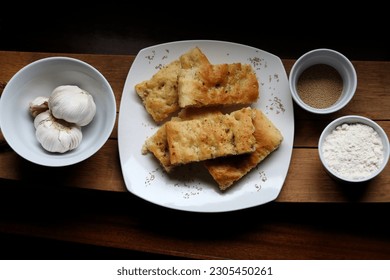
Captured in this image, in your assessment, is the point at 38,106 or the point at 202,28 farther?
the point at 202,28

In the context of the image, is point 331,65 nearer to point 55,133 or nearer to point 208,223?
point 208,223

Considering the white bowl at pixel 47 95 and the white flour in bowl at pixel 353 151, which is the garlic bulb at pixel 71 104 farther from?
the white flour in bowl at pixel 353 151

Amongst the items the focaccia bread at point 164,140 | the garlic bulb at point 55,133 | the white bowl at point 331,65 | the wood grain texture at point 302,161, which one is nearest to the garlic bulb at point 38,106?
the garlic bulb at point 55,133

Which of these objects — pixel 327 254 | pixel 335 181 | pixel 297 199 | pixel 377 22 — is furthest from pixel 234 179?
pixel 377 22

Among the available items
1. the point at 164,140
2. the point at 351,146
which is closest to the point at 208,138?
the point at 164,140

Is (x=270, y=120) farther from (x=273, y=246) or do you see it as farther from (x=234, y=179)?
(x=273, y=246)

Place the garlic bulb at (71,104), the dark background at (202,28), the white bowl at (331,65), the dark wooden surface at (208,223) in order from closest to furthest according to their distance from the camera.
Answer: the garlic bulb at (71,104) → the white bowl at (331,65) → the dark wooden surface at (208,223) → the dark background at (202,28)

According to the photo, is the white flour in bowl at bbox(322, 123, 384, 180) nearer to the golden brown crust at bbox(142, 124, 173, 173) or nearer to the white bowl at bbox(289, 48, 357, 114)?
the white bowl at bbox(289, 48, 357, 114)

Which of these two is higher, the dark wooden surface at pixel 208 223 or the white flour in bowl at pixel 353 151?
the white flour in bowl at pixel 353 151
